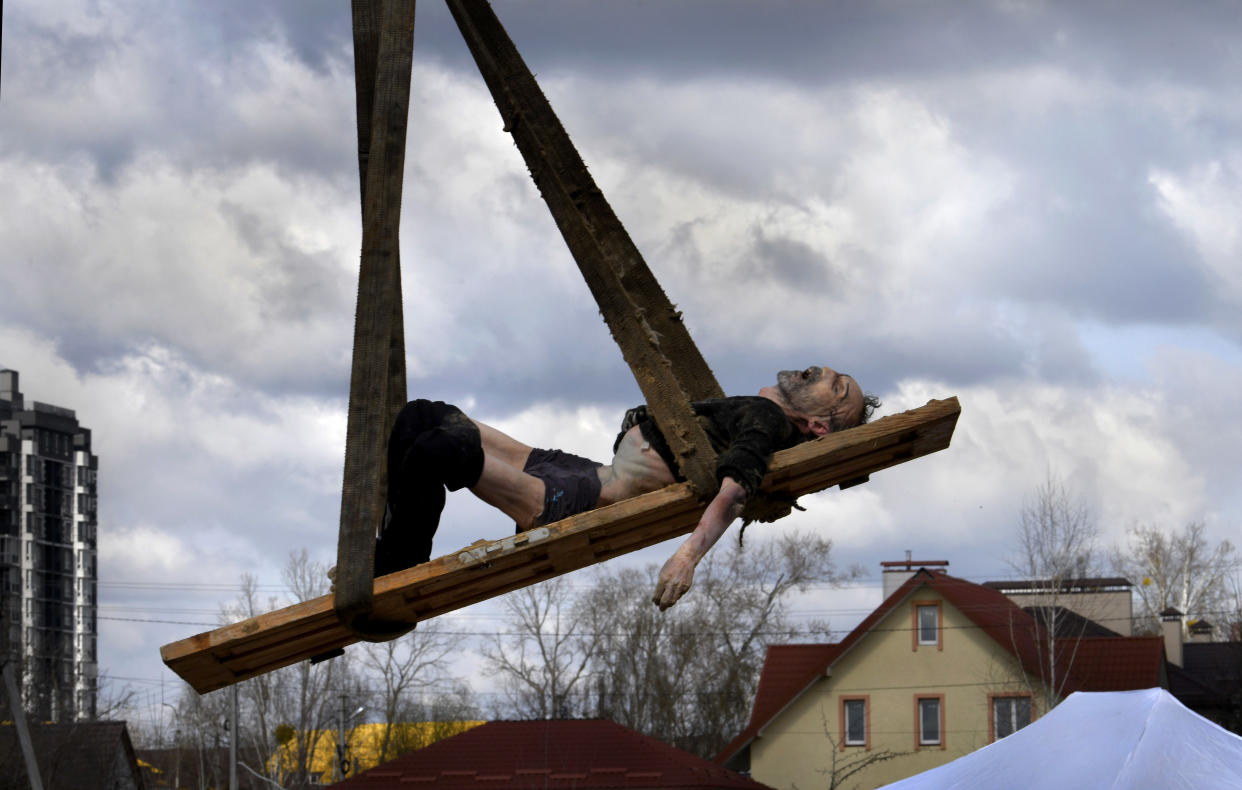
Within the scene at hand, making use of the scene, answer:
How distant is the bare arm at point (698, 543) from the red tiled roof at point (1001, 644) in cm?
2949

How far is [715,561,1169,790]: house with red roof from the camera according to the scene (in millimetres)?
34188

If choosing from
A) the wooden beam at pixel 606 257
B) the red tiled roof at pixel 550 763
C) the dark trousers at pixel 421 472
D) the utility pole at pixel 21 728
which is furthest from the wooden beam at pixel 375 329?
the red tiled roof at pixel 550 763

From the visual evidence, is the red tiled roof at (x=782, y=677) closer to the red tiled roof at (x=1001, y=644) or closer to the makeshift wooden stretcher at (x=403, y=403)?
the red tiled roof at (x=1001, y=644)

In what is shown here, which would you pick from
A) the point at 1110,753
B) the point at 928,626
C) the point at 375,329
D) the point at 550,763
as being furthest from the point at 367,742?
the point at 375,329

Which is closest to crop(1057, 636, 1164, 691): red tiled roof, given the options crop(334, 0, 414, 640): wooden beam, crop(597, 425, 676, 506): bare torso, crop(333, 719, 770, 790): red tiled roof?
crop(333, 719, 770, 790): red tiled roof

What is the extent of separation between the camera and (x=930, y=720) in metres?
35.0

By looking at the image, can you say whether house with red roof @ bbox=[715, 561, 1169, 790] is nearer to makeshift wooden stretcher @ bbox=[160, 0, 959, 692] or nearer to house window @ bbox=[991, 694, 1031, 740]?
house window @ bbox=[991, 694, 1031, 740]

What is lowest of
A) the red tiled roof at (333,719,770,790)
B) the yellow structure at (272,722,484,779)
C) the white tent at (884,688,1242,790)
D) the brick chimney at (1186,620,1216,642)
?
the yellow structure at (272,722,484,779)

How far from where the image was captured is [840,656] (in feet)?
116

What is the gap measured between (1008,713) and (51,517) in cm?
9663

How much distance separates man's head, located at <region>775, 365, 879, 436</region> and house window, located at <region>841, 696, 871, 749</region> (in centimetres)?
2966

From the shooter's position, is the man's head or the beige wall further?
the beige wall

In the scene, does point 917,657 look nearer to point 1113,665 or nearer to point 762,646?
point 1113,665

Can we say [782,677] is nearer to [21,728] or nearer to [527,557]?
[21,728]
